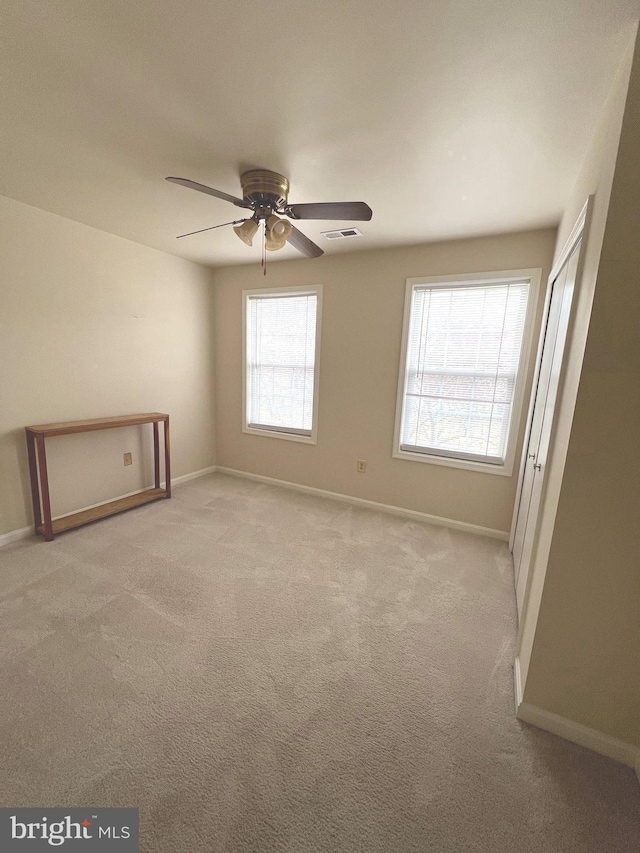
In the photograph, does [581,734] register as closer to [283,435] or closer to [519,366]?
[519,366]

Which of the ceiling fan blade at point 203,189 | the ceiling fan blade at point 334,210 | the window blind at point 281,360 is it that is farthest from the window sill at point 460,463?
the ceiling fan blade at point 203,189

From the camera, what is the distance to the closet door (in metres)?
1.69

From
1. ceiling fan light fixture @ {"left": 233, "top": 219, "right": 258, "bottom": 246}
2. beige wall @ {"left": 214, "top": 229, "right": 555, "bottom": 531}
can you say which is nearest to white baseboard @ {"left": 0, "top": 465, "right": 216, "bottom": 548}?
beige wall @ {"left": 214, "top": 229, "right": 555, "bottom": 531}

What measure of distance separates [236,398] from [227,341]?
0.70 metres

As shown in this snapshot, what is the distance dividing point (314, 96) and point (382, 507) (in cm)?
306

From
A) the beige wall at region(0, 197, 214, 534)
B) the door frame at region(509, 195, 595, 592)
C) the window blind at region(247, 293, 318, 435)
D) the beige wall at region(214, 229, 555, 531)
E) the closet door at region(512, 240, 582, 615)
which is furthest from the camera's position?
the window blind at region(247, 293, 318, 435)

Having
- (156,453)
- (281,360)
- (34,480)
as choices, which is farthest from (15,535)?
(281,360)

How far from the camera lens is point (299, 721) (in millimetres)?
1402

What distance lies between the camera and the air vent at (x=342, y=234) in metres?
2.67

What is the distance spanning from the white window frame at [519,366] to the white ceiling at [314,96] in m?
0.51

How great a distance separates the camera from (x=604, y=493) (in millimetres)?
1230

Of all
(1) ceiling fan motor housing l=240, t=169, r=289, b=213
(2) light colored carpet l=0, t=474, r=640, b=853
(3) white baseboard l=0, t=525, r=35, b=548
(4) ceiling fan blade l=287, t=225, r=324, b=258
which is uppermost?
(1) ceiling fan motor housing l=240, t=169, r=289, b=213

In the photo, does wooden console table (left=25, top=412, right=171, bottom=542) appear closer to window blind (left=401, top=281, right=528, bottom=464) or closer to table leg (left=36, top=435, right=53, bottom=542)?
table leg (left=36, top=435, right=53, bottom=542)

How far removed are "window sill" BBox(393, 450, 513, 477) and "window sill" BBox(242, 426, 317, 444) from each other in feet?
3.19
